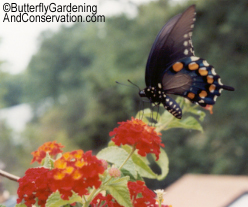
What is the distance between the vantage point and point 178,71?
54.2 inches

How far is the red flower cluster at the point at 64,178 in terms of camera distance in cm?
60

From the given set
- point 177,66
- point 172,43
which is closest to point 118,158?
point 172,43

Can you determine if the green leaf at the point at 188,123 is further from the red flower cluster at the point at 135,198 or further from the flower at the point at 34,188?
the flower at the point at 34,188

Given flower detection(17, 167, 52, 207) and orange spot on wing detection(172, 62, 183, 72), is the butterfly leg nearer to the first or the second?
orange spot on wing detection(172, 62, 183, 72)

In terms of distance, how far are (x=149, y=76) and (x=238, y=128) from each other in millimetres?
6805

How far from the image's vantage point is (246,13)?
23.0ft

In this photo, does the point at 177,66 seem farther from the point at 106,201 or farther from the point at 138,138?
Answer: the point at 106,201

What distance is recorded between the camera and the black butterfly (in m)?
1.10

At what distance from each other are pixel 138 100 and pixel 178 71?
6.86 m

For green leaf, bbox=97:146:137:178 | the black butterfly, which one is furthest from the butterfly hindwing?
green leaf, bbox=97:146:137:178

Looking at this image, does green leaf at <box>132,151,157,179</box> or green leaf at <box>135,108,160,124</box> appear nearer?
green leaf at <box>132,151,157,179</box>

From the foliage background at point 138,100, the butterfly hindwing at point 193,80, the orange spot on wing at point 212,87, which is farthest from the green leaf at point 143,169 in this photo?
the foliage background at point 138,100

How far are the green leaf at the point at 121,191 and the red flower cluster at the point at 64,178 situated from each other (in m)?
0.06

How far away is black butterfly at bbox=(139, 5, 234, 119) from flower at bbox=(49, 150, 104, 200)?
0.54 m
